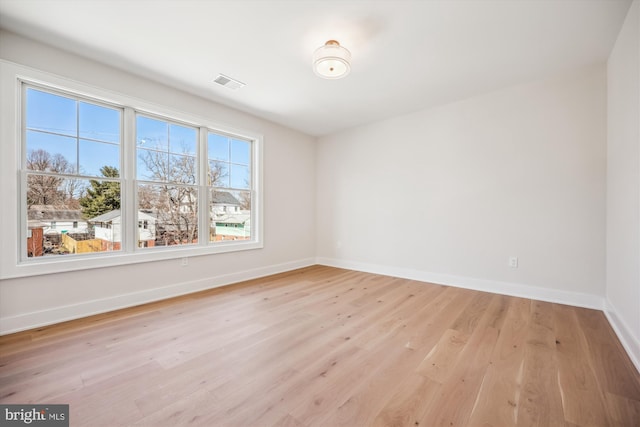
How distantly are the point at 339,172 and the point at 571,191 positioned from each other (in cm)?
335

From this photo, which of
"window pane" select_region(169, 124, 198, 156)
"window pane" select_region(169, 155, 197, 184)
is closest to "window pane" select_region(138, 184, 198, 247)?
"window pane" select_region(169, 155, 197, 184)

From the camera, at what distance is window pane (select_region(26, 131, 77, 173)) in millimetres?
2510

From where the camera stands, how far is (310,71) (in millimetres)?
3008

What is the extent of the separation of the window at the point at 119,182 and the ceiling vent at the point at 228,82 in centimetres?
72

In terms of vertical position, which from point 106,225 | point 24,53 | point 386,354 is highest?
point 24,53

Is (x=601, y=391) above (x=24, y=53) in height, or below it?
below

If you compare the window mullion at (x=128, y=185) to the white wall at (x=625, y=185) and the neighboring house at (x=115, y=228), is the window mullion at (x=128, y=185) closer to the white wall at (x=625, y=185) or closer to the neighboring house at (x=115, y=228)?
the neighboring house at (x=115, y=228)

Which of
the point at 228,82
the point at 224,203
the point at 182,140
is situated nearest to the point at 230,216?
the point at 224,203

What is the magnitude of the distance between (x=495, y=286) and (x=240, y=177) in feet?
13.2

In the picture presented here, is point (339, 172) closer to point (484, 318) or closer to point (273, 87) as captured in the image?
point (273, 87)

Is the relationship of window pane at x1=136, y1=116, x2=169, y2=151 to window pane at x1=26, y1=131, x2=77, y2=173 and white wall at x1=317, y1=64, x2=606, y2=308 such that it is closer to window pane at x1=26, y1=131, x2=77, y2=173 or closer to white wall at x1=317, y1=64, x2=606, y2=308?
window pane at x1=26, y1=131, x2=77, y2=173

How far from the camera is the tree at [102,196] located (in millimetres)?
2824

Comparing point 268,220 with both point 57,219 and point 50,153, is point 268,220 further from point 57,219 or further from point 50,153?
point 50,153

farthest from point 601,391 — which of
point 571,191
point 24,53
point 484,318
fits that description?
point 24,53
